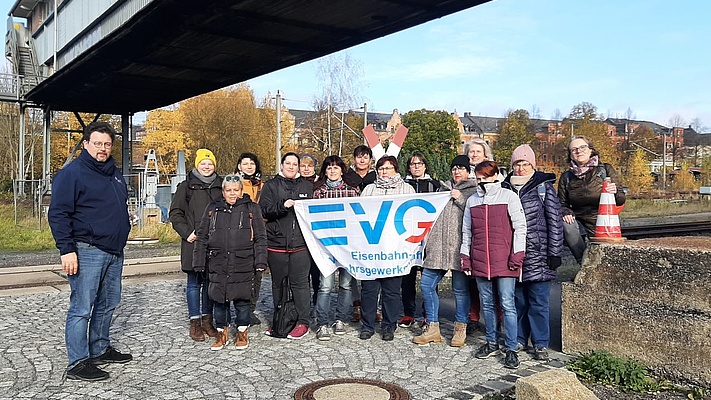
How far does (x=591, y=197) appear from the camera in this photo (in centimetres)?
673

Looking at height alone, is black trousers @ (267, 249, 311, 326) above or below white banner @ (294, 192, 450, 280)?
below

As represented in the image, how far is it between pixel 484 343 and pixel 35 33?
109 feet

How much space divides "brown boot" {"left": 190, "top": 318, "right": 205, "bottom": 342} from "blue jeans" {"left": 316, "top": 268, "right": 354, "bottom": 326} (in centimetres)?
132

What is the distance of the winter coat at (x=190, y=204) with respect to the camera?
281 inches

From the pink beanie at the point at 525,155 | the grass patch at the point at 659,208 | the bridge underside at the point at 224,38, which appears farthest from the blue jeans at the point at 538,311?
the grass patch at the point at 659,208

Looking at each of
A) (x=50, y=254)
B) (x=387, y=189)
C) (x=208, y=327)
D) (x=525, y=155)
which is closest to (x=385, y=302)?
(x=387, y=189)

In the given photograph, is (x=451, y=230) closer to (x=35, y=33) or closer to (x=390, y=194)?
(x=390, y=194)

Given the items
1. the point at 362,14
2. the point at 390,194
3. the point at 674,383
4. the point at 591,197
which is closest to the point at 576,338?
the point at 674,383

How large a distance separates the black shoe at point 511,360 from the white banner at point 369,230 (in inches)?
60.9

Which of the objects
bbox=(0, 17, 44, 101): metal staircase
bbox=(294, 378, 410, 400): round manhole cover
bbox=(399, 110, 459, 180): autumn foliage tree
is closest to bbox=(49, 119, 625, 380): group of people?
bbox=(294, 378, 410, 400): round manhole cover

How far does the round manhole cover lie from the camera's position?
5.16 meters

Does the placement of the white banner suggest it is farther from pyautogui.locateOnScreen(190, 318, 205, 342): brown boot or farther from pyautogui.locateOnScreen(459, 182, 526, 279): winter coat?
pyautogui.locateOnScreen(190, 318, 205, 342): brown boot

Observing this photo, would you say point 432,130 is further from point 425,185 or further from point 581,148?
point 581,148

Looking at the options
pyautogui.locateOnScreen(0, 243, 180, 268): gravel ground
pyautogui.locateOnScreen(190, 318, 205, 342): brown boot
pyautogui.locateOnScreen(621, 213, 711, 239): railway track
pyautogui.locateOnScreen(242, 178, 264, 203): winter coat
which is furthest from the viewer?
pyautogui.locateOnScreen(621, 213, 711, 239): railway track
